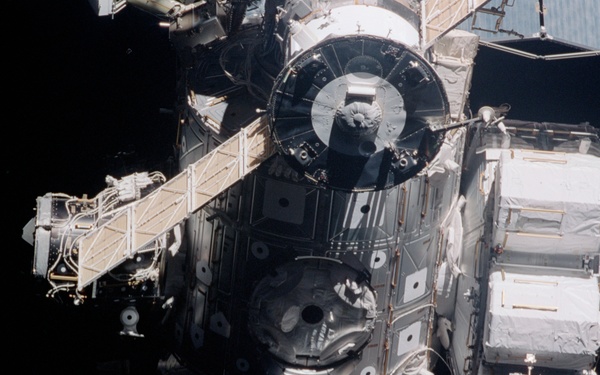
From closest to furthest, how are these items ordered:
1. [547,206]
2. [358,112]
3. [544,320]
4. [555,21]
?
[358,112] → [547,206] → [544,320] → [555,21]

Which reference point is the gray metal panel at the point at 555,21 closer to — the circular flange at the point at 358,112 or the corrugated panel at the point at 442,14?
the corrugated panel at the point at 442,14

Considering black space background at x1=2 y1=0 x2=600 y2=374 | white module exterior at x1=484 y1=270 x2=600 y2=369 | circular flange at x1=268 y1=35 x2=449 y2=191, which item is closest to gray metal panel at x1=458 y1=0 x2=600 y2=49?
black space background at x1=2 y1=0 x2=600 y2=374

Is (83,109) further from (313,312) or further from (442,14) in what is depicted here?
(442,14)

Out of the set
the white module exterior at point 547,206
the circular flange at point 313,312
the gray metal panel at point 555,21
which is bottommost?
the circular flange at point 313,312

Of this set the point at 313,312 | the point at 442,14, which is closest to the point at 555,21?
the point at 442,14

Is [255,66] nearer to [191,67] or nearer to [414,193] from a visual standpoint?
[191,67]

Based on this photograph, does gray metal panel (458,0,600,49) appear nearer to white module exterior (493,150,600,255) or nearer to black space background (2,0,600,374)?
black space background (2,0,600,374)

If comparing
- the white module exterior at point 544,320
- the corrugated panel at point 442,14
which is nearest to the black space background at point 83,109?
the white module exterior at point 544,320
